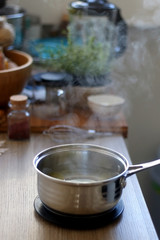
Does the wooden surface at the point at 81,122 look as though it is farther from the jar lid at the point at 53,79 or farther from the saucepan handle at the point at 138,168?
the saucepan handle at the point at 138,168

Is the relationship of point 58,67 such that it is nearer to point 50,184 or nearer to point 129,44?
point 129,44

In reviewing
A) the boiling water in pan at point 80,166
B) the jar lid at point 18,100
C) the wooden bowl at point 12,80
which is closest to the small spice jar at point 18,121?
the jar lid at point 18,100

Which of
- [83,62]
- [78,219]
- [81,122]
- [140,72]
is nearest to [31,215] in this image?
[78,219]

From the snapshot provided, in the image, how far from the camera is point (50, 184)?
80 centimetres

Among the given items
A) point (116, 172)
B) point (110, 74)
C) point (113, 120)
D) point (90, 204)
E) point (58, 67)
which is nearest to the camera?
point (90, 204)

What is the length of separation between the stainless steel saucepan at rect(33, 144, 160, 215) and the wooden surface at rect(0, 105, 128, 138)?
Result: 1.00ft

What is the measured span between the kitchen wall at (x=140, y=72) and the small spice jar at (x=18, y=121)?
0.46 meters

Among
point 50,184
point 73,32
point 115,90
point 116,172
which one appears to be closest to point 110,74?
point 115,90

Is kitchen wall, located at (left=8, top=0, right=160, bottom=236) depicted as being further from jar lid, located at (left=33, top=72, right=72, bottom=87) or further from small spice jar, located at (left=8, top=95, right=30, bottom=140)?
small spice jar, located at (left=8, top=95, right=30, bottom=140)

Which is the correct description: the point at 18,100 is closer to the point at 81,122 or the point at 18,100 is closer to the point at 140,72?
the point at 81,122

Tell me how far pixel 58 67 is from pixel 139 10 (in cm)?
38

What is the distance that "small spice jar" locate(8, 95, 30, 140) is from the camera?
119cm

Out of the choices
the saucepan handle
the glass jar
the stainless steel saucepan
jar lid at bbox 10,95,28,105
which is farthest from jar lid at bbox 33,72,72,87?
the saucepan handle

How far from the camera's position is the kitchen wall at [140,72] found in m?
1.58
